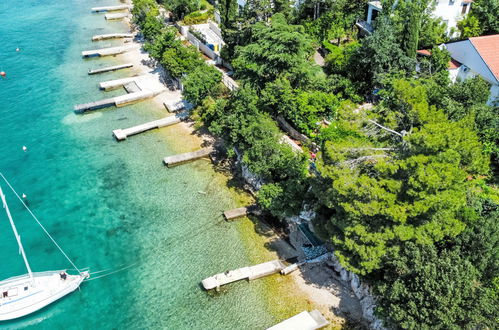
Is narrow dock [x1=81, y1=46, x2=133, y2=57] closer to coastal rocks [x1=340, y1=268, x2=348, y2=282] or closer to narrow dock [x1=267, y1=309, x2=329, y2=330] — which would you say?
coastal rocks [x1=340, y1=268, x2=348, y2=282]

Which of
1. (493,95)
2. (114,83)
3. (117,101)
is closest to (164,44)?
(114,83)

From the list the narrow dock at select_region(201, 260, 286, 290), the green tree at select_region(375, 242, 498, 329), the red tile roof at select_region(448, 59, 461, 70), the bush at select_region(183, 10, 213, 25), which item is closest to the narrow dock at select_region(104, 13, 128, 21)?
the bush at select_region(183, 10, 213, 25)

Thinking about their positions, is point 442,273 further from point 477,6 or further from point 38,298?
point 477,6

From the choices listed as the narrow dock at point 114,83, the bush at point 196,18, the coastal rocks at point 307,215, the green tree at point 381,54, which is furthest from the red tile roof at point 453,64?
the bush at point 196,18

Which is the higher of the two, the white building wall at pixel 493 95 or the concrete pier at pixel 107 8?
the white building wall at pixel 493 95

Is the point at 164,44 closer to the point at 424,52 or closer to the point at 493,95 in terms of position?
the point at 424,52

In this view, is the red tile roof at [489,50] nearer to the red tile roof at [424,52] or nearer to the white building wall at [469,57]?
the white building wall at [469,57]

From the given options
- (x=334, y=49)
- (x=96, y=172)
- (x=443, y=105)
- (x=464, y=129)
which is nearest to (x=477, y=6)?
(x=334, y=49)
